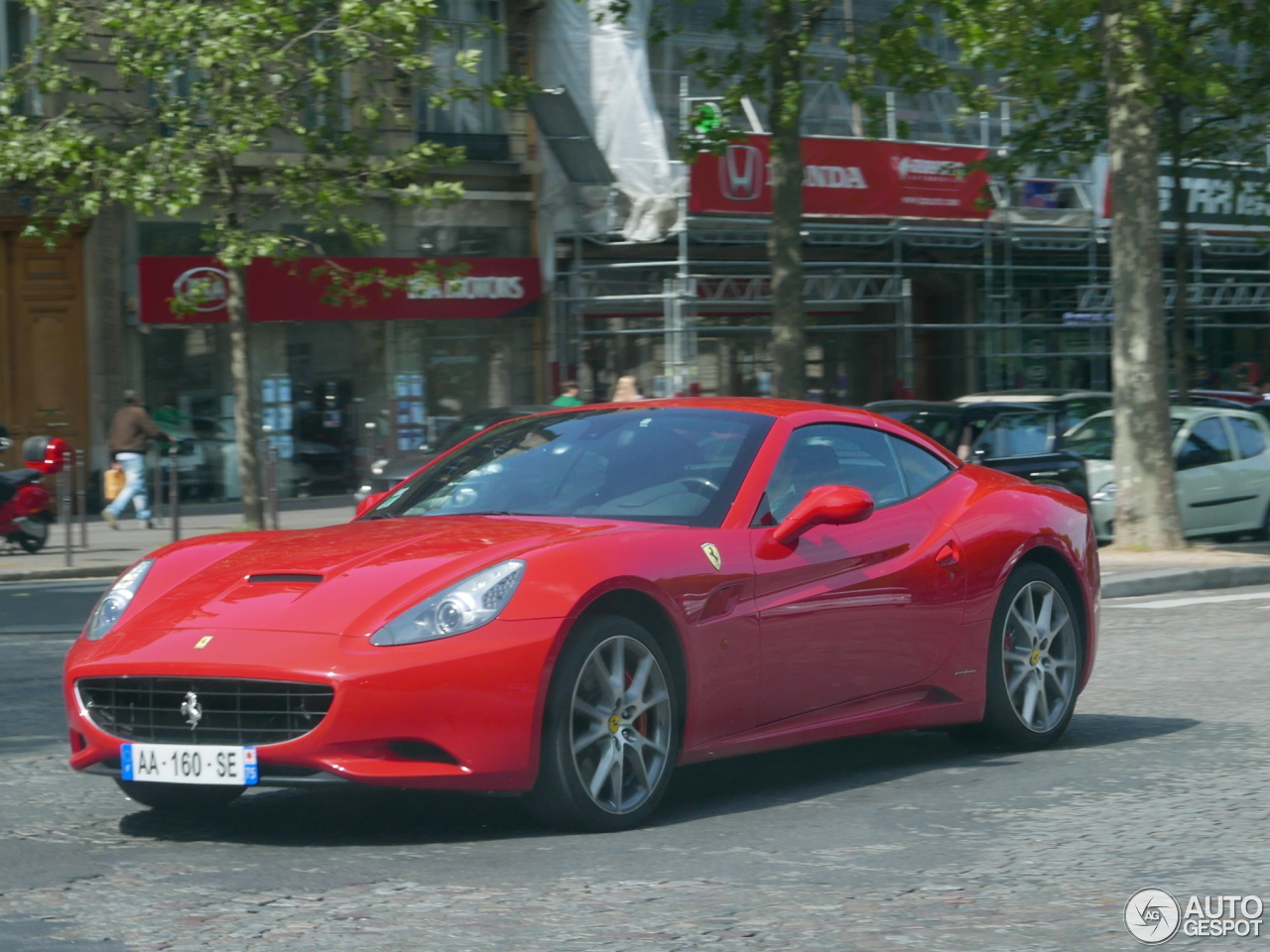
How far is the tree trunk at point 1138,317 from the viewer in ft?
56.1

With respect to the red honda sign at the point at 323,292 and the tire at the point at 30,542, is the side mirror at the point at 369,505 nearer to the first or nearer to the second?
the tire at the point at 30,542

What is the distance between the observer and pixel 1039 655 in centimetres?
741

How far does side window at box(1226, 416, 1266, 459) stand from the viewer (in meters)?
19.8

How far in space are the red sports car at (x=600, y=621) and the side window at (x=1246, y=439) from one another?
513 inches

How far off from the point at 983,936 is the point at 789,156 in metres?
15.5

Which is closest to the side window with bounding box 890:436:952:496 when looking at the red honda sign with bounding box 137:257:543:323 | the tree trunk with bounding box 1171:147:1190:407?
the red honda sign with bounding box 137:257:543:323

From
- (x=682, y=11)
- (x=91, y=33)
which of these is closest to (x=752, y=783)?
(x=91, y=33)

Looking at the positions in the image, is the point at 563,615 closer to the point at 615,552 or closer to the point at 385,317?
the point at 615,552

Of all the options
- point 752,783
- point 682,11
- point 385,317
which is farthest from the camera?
point 682,11

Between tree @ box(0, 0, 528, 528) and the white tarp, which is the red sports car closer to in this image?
Result: tree @ box(0, 0, 528, 528)

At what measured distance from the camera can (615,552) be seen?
18.8 feet

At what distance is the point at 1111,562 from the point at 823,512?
1085 cm

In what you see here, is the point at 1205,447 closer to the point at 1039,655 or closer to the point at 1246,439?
the point at 1246,439

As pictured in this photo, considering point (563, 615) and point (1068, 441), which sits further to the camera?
point (1068, 441)
